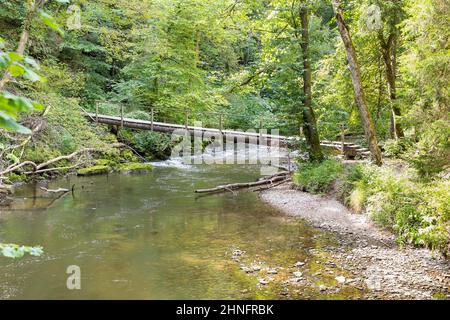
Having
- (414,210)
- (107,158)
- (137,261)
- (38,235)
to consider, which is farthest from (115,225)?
(107,158)

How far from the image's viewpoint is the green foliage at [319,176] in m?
11.4

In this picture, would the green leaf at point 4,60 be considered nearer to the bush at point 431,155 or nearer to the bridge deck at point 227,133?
the bush at point 431,155

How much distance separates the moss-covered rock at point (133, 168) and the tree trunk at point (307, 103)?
6969mm

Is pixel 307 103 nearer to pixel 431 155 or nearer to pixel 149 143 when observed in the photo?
pixel 431 155

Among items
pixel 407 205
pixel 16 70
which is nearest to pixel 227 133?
pixel 407 205

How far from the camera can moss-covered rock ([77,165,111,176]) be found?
49.5ft

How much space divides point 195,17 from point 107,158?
878 cm

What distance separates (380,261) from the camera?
6270 millimetres

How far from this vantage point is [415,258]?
20.6ft

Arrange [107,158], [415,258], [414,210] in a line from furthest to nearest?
[107,158], [414,210], [415,258]

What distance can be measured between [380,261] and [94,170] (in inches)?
470

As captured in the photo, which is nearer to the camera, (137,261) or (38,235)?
(137,261)

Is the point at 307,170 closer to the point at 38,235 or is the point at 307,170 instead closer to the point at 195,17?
the point at 38,235
